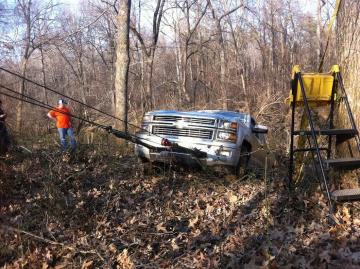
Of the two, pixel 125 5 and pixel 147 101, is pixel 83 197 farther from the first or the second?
pixel 147 101

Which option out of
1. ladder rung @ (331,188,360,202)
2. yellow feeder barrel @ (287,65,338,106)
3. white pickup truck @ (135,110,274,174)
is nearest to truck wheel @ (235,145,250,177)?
white pickup truck @ (135,110,274,174)

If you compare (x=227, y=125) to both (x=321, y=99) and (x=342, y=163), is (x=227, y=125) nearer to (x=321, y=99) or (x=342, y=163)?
(x=321, y=99)

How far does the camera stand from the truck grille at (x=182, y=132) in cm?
745

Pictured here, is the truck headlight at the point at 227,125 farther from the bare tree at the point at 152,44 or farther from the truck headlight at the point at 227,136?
the bare tree at the point at 152,44

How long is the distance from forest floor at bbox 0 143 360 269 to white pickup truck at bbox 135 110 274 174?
49cm

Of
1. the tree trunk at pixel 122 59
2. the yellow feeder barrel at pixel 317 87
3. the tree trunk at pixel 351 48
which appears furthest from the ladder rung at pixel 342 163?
the tree trunk at pixel 122 59

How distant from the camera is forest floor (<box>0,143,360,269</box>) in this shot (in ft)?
14.8

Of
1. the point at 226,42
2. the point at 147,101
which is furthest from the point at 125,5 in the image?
the point at 226,42

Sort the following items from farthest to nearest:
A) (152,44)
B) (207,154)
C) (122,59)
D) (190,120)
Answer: (152,44) → (122,59) → (190,120) → (207,154)

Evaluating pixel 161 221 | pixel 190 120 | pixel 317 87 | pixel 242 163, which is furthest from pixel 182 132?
pixel 317 87

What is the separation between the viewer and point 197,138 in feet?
24.4

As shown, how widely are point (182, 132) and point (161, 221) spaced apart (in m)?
2.11

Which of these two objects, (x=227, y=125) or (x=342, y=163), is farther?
(x=227, y=125)

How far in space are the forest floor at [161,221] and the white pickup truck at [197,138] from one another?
494 mm
